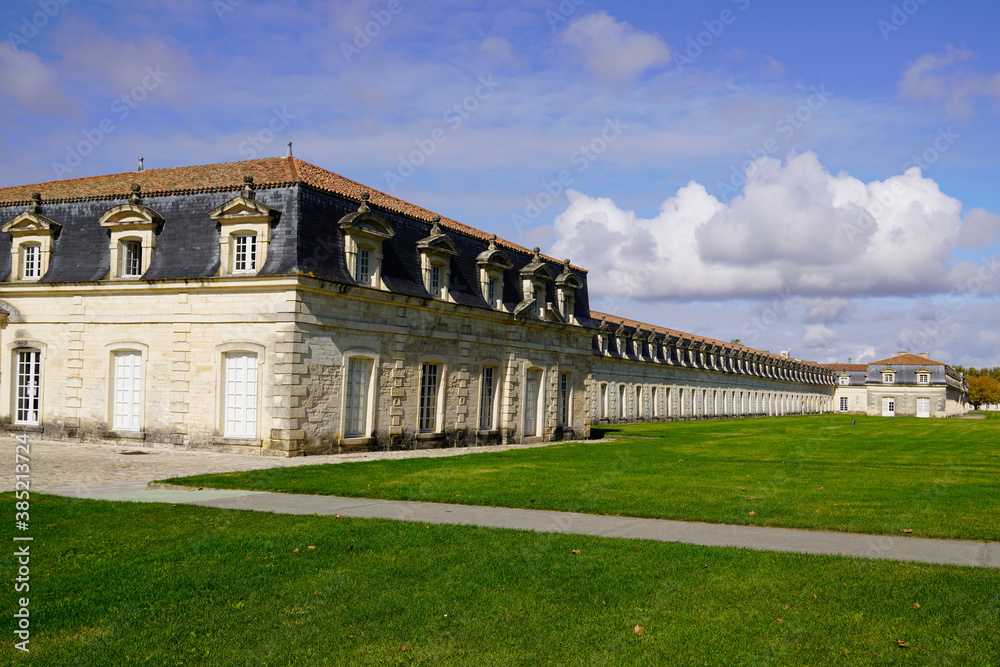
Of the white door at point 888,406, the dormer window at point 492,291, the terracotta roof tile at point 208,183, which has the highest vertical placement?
the terracotta roof tile at point 208,183

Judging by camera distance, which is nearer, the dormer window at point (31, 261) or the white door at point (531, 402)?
the dormer window at point (31, 261)

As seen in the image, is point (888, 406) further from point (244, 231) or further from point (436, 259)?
point (244, 231)

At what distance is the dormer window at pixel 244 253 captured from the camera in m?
19.9

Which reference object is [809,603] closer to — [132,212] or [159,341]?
[159,341]

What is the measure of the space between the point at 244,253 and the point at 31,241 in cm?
775

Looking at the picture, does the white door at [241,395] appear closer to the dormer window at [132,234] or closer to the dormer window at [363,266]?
the dormer window at [363,266]

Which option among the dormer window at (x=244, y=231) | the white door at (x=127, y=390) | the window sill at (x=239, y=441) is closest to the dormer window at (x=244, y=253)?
the dormer window at (x=244, y=231)

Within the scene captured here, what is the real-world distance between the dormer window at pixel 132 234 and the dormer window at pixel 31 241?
2.43 m

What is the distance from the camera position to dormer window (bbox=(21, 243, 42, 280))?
74.6ft

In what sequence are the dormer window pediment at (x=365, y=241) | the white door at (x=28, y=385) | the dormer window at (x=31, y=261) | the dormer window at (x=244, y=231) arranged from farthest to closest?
the dormer window at (x=31, y=261) < the white door at (x=28, y=385) < the dormer window pediment at (x=365, y=241) < the dormer window at (x=244, y=231)

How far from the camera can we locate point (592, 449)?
78.7 ft

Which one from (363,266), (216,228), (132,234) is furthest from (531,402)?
(132,234)

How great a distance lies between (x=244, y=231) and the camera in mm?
19938

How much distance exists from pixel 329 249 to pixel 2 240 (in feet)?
35.9
